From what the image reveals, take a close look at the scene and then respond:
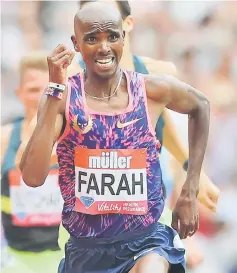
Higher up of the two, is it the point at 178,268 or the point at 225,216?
the point at 178,268

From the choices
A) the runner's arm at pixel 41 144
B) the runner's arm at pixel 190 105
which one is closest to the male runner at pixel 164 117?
the runner's arm at pixel 190 105

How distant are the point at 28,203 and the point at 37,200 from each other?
0.06m

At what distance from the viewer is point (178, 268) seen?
9.11 ft

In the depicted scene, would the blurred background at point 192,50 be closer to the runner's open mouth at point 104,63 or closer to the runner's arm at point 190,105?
the runner's arm at point 190,105

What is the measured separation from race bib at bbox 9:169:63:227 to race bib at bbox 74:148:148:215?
5.19 ft

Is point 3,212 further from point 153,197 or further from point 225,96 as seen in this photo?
point 153,197

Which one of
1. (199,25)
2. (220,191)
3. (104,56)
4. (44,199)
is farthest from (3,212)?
(104,56)

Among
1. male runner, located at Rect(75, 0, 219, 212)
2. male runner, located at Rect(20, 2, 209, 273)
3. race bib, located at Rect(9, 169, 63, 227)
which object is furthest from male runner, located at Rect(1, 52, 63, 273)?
male runner, located at Rect(20, 2, 209, 273)

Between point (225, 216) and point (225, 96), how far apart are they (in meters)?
0.72

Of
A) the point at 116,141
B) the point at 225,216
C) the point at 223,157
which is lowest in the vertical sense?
the point at 225,216

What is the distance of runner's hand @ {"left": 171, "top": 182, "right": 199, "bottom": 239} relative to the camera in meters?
2.90

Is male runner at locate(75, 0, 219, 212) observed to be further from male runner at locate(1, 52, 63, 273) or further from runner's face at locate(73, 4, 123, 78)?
runner's face at locate(73, 4, 123, 78)

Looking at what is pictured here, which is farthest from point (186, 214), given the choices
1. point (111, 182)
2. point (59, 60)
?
point (59, 60)

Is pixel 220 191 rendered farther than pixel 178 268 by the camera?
Yes
